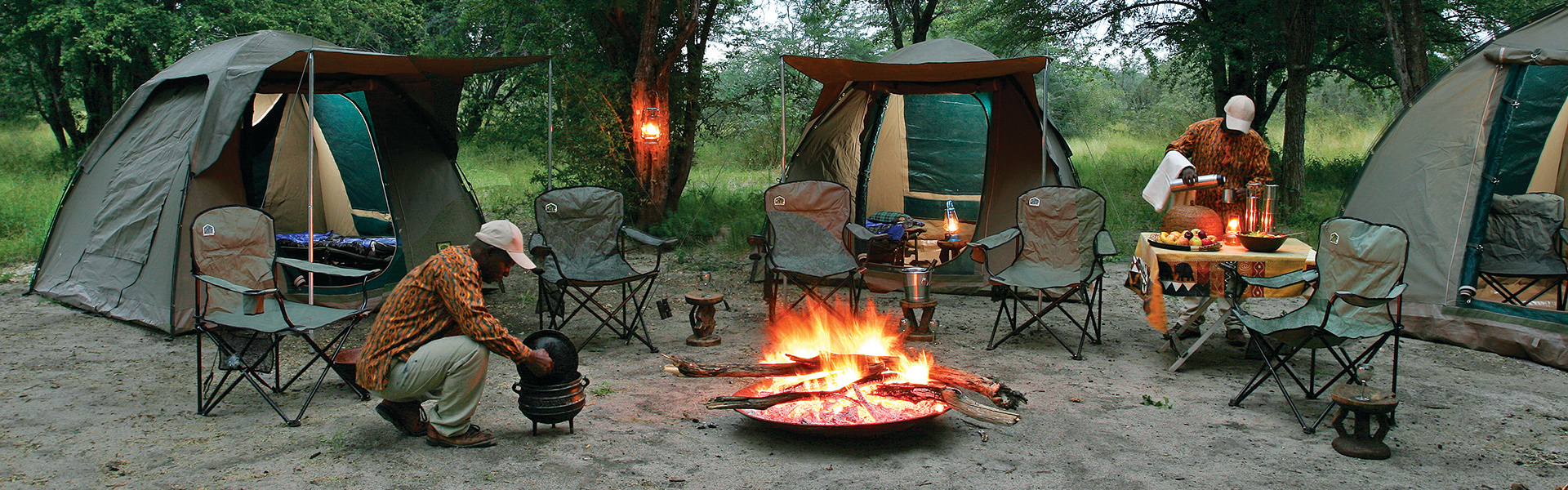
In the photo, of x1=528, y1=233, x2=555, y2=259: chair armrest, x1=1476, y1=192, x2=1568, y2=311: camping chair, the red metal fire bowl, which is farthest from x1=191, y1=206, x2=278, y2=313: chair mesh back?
x1=1476, y1=192, x2=1568, y2=311: camping chair

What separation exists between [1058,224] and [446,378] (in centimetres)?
335

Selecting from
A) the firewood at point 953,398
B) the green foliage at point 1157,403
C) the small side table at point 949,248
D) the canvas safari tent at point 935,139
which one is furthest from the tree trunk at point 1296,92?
the firewood at point 953,398

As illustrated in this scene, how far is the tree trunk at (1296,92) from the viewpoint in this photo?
817 cm

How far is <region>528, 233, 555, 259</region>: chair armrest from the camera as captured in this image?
183 inches

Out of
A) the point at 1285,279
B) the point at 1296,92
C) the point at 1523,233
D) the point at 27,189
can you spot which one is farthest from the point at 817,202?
the point at 27,189

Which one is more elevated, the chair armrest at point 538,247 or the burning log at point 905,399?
the chair armrest at point 538,247

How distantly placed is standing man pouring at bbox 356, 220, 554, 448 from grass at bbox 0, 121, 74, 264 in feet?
13.9

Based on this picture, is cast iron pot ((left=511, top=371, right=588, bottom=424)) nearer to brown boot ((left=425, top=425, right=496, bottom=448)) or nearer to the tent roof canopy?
brown boot ((left=425, top=425, right=496, bottom=448))

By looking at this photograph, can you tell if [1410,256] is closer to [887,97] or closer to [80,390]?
[887,97]

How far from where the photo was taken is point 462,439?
10.3 feet

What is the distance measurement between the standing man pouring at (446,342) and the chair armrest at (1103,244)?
9.33 ft

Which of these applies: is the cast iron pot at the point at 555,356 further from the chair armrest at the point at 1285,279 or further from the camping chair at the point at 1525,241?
the camping chair at the point at 1525,241

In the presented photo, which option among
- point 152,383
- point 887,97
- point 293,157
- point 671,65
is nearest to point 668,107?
point 671,65

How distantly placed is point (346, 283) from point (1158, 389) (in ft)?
15.2
